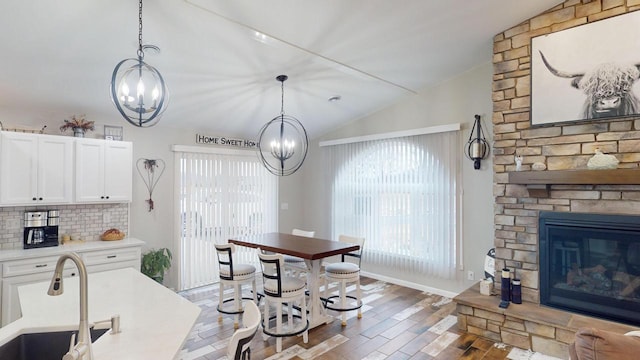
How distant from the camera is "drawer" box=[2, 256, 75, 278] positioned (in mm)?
3338

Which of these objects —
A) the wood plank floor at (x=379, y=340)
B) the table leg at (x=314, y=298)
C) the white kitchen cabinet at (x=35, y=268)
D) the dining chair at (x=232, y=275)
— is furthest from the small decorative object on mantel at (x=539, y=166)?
the white kitchen cabinet at (x=35, y=268)

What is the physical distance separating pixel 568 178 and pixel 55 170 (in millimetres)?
5253

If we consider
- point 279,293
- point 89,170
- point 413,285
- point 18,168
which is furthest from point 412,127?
point 18,168

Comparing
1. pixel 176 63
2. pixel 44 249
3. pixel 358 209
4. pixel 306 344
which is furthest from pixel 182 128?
pixel 306 344

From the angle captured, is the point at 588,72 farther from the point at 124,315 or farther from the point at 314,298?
the point at 124,315

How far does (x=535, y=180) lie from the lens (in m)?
3.24

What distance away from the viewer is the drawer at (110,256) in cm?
382

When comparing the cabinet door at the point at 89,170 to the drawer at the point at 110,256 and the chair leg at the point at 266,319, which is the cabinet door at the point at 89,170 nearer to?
Answer: the drawer at the point at 110,256

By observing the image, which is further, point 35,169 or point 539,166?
point 35,169

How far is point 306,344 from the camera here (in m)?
3.33

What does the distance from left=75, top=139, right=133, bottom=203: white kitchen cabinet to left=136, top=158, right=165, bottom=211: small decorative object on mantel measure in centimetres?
37

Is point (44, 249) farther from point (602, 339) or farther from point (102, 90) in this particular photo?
point (602, 339)

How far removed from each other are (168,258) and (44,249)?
1.39 metres

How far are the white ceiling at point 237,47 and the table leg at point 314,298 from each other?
2312 mm
